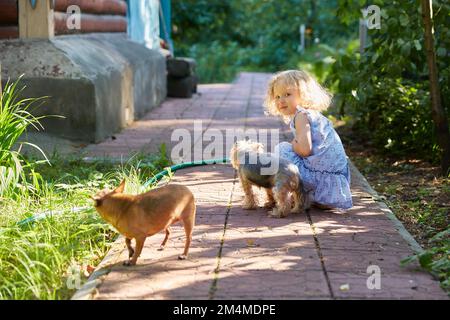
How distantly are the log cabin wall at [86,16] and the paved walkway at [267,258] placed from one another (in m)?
3.03

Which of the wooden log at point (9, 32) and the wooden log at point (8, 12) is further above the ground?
the wooden log at point (8, 12)

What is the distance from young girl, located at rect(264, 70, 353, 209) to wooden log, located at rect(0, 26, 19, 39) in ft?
12.4

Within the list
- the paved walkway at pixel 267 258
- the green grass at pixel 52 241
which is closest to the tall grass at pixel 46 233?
the green grass at pixel 52 241

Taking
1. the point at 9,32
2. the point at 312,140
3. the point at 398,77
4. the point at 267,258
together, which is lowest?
the point at 267,258

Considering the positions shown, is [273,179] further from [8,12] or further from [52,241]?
[8,12]

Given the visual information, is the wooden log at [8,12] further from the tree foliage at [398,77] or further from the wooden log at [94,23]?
the tree foliage at [398,77]

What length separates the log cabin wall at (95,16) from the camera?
871cm

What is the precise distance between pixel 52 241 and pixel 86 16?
6088mm

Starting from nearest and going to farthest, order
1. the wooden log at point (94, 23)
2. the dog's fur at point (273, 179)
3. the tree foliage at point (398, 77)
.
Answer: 1. the dog's fur at point (273, 179)
2. the tree foliage at point (398, 77)
3. the wooden log at point (94, 23)

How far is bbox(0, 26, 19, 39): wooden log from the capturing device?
810 cm

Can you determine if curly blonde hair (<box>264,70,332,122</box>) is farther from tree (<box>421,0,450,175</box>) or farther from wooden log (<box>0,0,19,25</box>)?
wooden log (<box>0,0,19,25</box>)

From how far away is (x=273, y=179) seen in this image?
5203mm

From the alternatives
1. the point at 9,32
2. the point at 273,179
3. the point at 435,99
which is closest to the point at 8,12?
the point at 9,32
